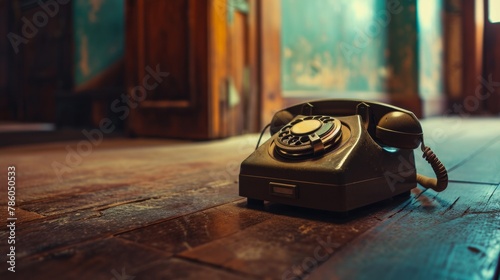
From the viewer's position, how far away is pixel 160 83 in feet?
10.5

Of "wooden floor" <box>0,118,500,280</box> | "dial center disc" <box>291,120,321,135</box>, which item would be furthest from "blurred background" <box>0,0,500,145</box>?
"dial center disc" <box>291,120,321,135</box>

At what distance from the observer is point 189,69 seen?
2996 millimetres

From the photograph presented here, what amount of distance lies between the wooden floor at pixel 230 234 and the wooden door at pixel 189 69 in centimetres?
166

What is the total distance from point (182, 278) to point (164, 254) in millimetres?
101

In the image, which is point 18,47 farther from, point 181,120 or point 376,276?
point 376,276

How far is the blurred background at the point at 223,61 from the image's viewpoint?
3055 millimetres

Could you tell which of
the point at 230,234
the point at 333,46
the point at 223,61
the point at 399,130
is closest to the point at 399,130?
the point at 399,130

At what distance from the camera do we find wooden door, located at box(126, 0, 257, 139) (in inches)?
116

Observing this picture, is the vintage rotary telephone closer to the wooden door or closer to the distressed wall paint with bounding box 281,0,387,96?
the wooden door

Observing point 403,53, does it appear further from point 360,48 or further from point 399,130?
point 399,130

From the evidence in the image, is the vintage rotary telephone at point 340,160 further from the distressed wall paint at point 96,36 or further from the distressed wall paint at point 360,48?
the distressed wall paint at point 96,36

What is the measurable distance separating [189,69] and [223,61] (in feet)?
0.77

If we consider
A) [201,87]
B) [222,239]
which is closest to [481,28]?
[201,87]

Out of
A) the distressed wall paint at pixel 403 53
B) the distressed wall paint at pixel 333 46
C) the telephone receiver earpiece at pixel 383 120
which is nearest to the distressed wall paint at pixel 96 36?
the distressed wall paint at pixel 333 46
